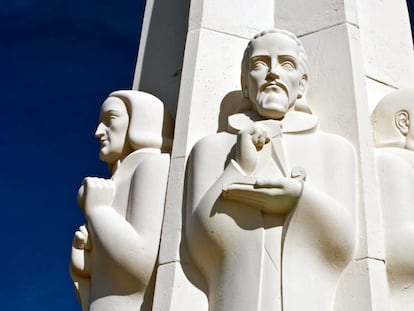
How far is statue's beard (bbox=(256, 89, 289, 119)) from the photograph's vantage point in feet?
16.1

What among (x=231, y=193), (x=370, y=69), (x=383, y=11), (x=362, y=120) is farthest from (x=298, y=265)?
(x=383, y=11)

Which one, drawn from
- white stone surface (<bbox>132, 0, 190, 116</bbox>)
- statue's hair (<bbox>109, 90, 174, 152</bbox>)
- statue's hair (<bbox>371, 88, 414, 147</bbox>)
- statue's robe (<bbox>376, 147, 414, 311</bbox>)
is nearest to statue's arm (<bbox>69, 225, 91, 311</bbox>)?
statue's hair (<bbox>109, 90, 174, 152</bbox>)

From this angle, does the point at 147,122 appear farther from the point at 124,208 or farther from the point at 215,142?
the point at 215,142

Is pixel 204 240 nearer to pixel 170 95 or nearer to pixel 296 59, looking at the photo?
pixel 296 59

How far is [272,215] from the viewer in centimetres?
449

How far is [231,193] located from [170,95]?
201 cm

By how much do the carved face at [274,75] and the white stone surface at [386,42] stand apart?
0.94 metres

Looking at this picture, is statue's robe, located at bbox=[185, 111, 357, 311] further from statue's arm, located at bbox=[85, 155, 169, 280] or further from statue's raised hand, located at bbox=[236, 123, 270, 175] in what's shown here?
statue's arm, located at bbox=[85, 155, 169, 280]

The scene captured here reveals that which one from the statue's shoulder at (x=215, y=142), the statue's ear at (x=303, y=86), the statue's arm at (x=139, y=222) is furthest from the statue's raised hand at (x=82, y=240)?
the statue's ear at (x=303, y=86)

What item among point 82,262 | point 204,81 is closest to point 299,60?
point 204,81

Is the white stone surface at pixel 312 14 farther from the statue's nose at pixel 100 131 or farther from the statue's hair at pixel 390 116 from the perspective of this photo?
the statue's nose at pixel 100 131

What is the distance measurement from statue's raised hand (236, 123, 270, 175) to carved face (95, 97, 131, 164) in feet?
4.17

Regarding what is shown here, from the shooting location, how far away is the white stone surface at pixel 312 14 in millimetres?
5684

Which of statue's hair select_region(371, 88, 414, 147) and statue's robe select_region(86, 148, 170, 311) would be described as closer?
statue's robe select_region(86, 148, 170, 311)
